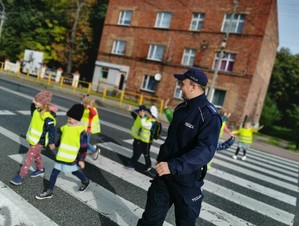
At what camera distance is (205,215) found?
483 centimetres

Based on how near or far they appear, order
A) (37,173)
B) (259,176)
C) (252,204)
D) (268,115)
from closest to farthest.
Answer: (37,173), (252,204), (259,176), (268,115)

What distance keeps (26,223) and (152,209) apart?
→ 1.73 metres

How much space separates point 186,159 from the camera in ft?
8.70

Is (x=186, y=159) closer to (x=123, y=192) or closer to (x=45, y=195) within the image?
(x=45, y=195)

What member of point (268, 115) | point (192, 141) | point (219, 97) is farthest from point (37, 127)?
point (268, 115)

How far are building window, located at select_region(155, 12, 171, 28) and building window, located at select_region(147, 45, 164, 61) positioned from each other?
2.05 meters

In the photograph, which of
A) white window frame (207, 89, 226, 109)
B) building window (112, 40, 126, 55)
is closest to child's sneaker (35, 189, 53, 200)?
white window frame (207, 89, 226, 109)

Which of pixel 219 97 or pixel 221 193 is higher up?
pixel 219 97

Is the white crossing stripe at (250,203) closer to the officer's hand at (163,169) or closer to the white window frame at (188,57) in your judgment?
the officer's hand at (163,169)

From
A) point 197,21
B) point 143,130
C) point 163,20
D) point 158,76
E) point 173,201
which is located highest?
point 197,21

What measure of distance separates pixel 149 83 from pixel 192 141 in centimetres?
2457

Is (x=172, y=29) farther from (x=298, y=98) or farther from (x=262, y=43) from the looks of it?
(x=298, y=98)

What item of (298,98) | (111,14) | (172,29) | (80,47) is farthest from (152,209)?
(298,98)

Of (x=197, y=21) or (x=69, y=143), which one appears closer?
(x=69, y=143)
